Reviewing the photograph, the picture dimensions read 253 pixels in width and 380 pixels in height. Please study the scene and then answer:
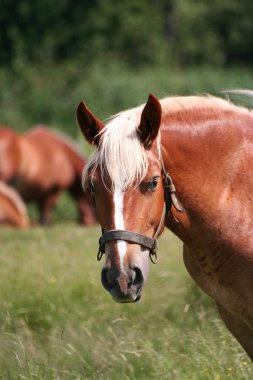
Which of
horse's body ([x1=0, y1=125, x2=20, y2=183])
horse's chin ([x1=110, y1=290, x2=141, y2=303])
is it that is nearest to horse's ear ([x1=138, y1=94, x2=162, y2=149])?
horse's chin ([x1=110, y1=290, x2=141, y2=303])

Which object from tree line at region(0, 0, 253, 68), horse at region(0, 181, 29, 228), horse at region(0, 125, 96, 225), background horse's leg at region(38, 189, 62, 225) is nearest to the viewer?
horse at region(0, 181, 29, 228)

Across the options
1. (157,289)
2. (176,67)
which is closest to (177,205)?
(157,289)

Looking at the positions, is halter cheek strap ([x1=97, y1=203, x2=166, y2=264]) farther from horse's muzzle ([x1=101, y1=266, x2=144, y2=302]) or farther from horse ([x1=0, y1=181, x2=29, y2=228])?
horse ([x1=0, y1=181, x2=29, y2=228])

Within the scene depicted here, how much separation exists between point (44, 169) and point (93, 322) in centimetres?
860

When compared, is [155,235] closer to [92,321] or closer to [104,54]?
[92,321]

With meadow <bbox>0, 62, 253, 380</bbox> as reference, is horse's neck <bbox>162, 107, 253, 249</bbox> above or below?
above

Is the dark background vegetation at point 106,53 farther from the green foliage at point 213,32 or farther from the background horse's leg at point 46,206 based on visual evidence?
the background horse's leg at point 46,206

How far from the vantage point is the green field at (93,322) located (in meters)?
4.83

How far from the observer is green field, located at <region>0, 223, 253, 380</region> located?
15.9ft

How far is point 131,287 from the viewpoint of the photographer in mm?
3660

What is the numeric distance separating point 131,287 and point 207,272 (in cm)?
62

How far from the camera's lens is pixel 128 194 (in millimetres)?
3766

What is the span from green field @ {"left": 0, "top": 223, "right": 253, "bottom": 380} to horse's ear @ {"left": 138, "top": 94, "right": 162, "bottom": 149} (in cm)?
127

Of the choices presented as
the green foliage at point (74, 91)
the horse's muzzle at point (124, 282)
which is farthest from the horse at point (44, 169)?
the horse's muzzle at point (124, 282)
